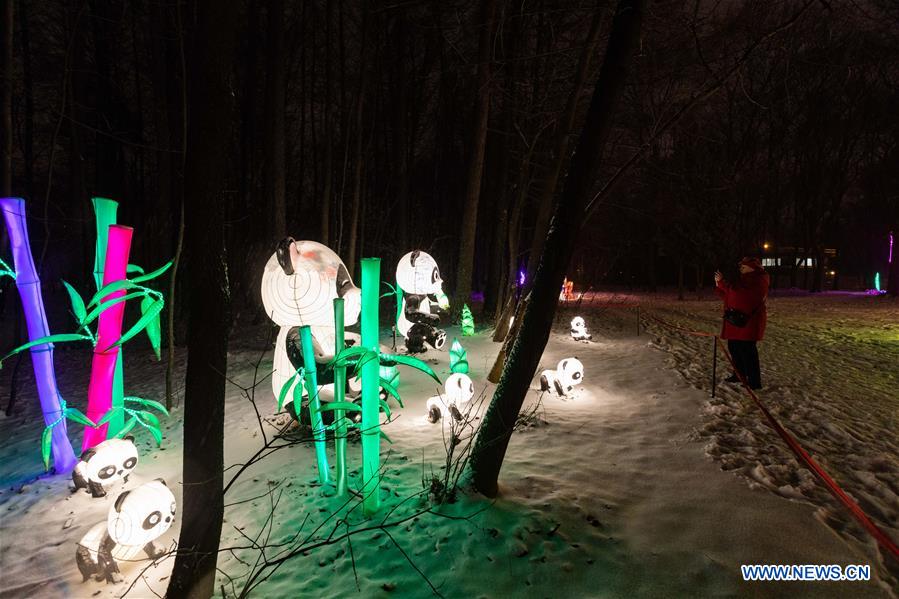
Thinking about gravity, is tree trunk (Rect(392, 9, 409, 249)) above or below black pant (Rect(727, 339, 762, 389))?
above

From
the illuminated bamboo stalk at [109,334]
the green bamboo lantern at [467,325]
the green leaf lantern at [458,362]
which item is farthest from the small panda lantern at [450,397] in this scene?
the green bamboo lantern at [467,325]

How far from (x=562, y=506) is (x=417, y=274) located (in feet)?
16.0

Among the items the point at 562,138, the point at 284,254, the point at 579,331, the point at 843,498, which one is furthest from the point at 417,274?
the point at 843,498

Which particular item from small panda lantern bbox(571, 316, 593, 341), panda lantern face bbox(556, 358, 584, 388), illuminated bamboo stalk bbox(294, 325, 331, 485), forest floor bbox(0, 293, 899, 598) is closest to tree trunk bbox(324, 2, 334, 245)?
forest floor bbox(0, 293, 899, 598)

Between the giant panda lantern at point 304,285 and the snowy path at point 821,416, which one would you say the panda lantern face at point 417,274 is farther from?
the snowy path at point 821,416

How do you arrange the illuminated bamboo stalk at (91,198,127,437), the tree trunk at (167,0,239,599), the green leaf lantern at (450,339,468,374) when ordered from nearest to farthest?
the tree trunk at (167,0,239,599)
the illuminated bamboo stalk at (91,198,127,437)
the green leaf lantern at (450,339,468,374)

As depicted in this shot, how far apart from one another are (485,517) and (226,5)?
3493mm

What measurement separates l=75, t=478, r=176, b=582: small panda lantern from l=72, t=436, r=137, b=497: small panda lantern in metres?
0.89

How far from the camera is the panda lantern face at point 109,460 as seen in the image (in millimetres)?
3621

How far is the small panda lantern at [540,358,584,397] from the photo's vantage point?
19.8 ft

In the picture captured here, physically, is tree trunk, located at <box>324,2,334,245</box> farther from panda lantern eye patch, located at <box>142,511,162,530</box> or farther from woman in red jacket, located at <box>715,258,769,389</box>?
woman in red jacket, located at <box>715,258,769,389</box>

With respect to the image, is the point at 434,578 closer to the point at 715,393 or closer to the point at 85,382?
the point at 715,393

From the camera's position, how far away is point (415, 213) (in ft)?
76.4

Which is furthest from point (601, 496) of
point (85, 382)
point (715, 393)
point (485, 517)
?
point (85, 382)
